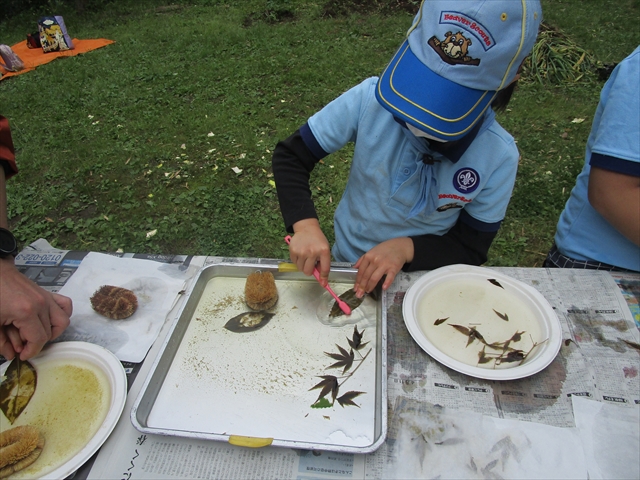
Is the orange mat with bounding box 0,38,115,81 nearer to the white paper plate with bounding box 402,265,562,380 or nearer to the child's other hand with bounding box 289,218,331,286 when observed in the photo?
the child's other hand with bounding box 289,218,331,286

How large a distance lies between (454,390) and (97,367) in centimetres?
89

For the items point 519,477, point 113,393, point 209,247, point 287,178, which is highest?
point 287,178

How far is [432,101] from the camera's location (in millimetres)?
954

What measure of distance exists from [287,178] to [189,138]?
2632 millimetres

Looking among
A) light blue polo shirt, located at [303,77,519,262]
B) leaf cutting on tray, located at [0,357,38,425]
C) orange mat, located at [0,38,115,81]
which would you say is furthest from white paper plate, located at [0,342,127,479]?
orange mat, located at [0,38,115,81]

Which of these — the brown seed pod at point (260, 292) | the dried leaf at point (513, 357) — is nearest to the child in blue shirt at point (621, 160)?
the dried leaf at point (513, 357)

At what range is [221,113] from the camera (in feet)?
13.0

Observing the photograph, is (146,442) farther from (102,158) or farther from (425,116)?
(102,158)

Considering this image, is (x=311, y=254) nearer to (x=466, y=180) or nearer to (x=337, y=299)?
(x=337, y=299)

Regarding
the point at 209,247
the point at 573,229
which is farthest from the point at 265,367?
the point at 209,247

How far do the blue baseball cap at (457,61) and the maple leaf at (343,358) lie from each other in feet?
1.94

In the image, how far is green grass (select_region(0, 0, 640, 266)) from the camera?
2834 mm

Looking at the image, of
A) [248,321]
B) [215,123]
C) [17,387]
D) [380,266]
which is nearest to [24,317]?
[17,387]

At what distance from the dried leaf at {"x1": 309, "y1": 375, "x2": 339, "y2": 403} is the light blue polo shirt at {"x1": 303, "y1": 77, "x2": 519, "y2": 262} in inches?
23.0
